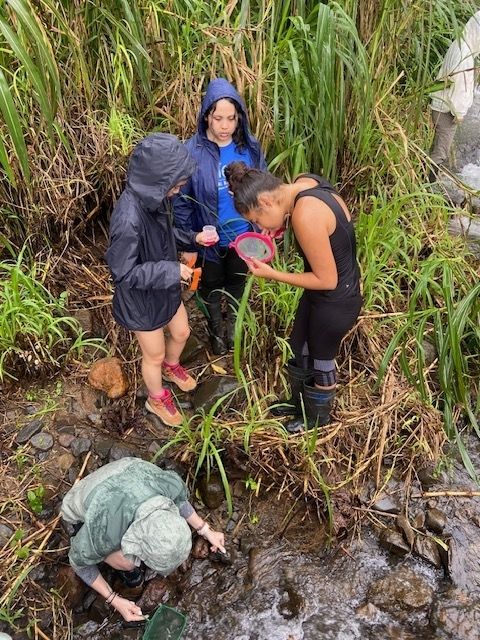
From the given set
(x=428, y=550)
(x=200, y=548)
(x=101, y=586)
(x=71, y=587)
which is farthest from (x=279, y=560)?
(x=71, y=587)

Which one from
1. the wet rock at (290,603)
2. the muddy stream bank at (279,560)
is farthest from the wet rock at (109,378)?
the wet rock at (290,603)

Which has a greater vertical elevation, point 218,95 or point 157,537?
point 218,95

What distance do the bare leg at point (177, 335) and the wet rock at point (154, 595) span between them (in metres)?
0.98

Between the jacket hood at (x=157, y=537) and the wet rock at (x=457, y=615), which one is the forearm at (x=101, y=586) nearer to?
the jacket hood at (x=157, y=537)

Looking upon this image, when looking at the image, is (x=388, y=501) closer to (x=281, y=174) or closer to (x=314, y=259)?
(x=314, y=259)

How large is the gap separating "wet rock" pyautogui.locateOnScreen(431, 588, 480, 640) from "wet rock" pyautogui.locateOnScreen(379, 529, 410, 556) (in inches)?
8.8

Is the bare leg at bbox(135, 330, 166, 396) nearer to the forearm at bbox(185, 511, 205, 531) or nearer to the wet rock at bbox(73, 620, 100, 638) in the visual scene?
the forearm at bbox(185, 511, 205, 531)

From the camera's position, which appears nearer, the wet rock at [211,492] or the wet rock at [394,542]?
the wet rock at [394,542]

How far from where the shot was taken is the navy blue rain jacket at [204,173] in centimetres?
231

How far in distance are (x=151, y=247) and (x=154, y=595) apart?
1.41m

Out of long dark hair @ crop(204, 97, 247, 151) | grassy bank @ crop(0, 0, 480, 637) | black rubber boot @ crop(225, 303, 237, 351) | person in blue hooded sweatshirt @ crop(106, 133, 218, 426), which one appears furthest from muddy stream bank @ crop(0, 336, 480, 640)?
long dark hair @ crop(204, 97, 247, 151)

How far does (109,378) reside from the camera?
260 centimetres

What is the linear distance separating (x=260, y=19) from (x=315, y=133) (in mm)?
667

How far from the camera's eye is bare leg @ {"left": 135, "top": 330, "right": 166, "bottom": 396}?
7.47 ft
